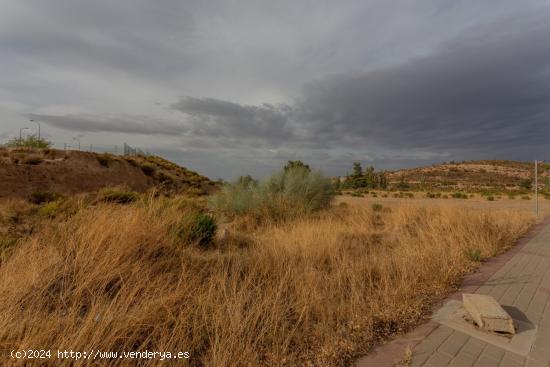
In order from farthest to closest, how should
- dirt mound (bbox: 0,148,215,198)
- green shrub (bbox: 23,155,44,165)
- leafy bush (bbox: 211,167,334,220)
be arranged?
green shrub (bbox: 23,155,44,165) → dirt mound (bbox: 0,148,215,198) → leafy bush (bbox: 211,167,334,220)

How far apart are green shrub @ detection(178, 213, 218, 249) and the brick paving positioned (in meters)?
4.18

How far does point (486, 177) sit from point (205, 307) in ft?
264

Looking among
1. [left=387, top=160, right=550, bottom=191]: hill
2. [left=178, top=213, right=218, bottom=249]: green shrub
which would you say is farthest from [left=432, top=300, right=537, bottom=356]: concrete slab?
[left=387, top=160, right=550, bottom=191]: hill

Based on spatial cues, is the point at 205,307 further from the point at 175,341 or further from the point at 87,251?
the point at 87,251

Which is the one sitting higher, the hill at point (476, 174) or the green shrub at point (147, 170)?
the hill at point (476, 174)

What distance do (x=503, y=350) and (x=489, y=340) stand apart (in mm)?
154

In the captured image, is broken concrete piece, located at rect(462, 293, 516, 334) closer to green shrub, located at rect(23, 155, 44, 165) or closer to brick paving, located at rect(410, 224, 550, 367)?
Result: brick paving, located at rect(410, 224, 550, 367)

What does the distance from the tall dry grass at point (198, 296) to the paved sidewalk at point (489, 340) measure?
0.18m

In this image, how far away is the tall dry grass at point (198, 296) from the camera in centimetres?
212

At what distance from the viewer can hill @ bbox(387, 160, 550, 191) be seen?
58219mm

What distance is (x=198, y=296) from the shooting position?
9.42 feet

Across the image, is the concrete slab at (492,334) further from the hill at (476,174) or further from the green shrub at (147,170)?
the hill at (476,174)

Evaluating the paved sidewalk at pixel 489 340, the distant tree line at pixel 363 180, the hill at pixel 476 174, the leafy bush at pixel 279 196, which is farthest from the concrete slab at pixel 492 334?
the hill at pixel 476 174

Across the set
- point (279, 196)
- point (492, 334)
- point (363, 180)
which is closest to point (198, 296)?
point (492, 334)
